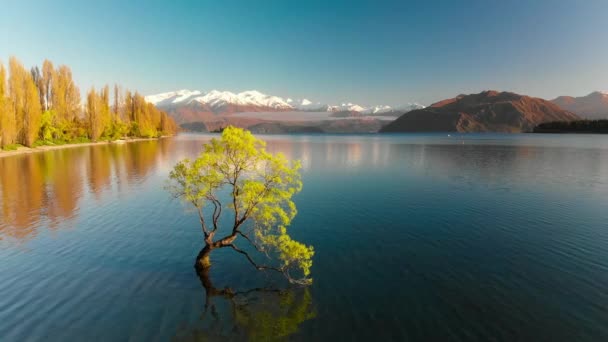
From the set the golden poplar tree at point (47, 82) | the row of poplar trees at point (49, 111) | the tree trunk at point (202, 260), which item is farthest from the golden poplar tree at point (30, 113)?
the tree trunk at point (202, 260)

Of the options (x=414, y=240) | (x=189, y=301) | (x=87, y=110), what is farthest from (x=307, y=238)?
(x=87, y=110)

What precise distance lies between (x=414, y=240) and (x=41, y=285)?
1156 inches

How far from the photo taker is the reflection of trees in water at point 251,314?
50.0 ft

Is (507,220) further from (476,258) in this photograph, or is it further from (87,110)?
(87,110)

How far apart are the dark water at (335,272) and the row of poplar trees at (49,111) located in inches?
3187

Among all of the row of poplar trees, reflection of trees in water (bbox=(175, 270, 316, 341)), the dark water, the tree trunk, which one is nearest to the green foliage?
Result: the row of poplar trees

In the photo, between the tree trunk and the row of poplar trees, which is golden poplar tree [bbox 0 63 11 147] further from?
the tree trunk

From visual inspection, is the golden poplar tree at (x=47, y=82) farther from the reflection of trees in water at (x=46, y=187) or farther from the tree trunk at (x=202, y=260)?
the tree trunk at (x=202, y=260)

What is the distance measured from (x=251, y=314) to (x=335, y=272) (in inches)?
289

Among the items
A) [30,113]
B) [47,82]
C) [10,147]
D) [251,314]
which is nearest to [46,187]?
[251,314]

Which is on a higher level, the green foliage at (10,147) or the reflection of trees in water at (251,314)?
the green foliage at (10,147)

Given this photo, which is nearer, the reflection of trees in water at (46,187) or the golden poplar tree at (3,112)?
the reflection of trees in water at (46,187)

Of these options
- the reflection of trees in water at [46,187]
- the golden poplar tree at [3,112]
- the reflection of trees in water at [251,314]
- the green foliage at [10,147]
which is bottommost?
the reflection of trees in water at [251,314]

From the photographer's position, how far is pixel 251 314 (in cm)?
1692
